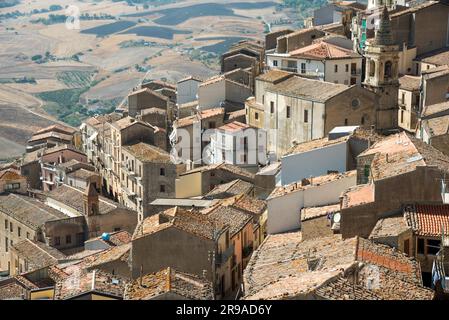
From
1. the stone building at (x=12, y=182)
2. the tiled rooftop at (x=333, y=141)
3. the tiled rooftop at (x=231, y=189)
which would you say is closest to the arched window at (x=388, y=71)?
the tiled rooftop at (x=333, y=141)

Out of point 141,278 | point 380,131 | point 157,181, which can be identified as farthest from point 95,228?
point 141,278

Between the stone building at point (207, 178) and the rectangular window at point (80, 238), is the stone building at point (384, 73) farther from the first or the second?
the rectangular window at point (80, 238)

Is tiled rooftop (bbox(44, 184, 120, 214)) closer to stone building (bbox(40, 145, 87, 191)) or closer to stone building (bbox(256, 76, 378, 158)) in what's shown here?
stone building (bbox(40, 145, 87, 191))

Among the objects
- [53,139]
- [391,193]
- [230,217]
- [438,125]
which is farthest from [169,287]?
[53,139]

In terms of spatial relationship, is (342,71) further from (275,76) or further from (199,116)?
(199,116)
